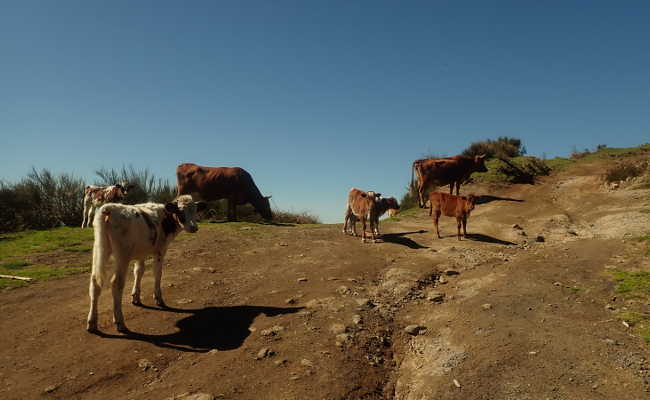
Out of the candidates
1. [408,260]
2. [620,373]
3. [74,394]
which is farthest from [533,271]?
[74,394]

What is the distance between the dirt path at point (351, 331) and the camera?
160 inches

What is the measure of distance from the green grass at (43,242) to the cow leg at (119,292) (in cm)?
708

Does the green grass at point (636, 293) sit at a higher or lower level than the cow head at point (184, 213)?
lower

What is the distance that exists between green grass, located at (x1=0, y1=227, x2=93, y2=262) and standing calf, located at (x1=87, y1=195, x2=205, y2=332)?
253 inches

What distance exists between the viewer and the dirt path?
Result: 407 centimetres

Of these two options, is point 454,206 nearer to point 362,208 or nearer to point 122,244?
point 362,208

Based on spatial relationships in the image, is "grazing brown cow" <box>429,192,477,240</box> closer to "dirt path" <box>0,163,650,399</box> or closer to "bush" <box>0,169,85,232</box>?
"dirt path" <box>0,163,650,399</box>

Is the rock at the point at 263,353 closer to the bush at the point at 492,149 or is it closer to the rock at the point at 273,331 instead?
the rock at the point at 273,331

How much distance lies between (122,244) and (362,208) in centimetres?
782

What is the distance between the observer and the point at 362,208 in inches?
476

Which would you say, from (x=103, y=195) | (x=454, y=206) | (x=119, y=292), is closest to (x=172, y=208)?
(x=119, y=292)

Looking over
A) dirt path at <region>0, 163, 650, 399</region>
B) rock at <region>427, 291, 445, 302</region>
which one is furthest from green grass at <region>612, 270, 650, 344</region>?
rock at <region>427, 291, 445, 302</region>

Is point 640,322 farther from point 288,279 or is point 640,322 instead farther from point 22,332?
point 22,332

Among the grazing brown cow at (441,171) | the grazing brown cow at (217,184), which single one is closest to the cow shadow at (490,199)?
the grazing brown cow at (441,171)
